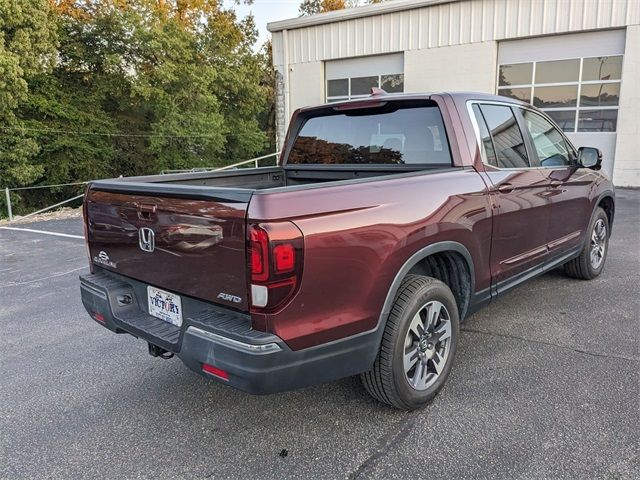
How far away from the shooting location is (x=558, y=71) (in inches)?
558

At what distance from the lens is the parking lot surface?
2.44 m

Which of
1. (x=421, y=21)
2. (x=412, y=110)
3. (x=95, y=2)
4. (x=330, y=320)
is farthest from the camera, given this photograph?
(x=95, y=2)

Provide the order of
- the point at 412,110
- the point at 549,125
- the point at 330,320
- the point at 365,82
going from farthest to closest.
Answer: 1. the point at 365,82
2. the point at 549,125
3. the point at 412,110
4. the point at 330,320

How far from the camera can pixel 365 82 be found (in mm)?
17500

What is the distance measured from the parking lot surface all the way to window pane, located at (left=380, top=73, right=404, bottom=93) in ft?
46.0

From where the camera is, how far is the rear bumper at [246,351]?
85.7 inches

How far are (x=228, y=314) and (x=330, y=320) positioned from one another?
493mm

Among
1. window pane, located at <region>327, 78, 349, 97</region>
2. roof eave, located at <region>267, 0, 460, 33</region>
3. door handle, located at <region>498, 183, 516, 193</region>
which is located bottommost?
door handle, located at <region>498, 183, 516, 193</region>

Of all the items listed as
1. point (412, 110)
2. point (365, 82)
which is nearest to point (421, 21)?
point (365, 82)

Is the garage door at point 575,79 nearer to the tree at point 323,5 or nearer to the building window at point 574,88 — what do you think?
the building window at point 574,88

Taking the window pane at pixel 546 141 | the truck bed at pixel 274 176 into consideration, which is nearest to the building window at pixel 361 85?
the window pane at pixel 546 141

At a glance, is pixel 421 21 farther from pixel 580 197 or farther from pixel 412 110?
pixel 412 110

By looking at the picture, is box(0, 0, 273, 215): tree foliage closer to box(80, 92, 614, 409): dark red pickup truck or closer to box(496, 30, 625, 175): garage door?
box(496, 30, 625, 175): garage door

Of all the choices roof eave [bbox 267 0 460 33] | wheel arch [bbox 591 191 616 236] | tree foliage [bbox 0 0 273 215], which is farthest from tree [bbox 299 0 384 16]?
wheel arch [bbox 591 191 616 236]
